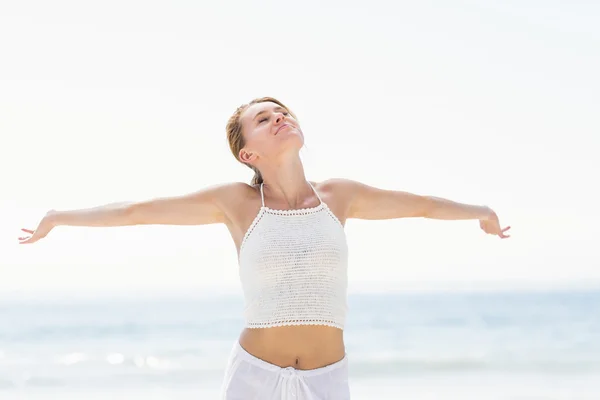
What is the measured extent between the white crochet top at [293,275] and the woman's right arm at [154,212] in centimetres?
22

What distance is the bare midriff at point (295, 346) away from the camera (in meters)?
3.47

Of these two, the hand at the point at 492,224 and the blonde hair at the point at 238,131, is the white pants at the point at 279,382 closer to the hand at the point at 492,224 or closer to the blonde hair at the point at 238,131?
the blonde hair at the point at 238,131

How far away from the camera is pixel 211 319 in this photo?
1833cm

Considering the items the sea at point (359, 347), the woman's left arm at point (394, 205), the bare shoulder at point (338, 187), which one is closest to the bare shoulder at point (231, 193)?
the bare shoulder at point (338, 187)

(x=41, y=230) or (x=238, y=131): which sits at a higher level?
(x=238, y=131)

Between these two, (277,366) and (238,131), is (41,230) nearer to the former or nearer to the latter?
(238,131)

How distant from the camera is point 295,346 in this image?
11.4 feet

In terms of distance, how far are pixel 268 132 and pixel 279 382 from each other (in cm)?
103

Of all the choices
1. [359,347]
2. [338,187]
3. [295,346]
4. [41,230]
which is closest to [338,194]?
[338,187]

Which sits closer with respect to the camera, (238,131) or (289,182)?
(289,182)

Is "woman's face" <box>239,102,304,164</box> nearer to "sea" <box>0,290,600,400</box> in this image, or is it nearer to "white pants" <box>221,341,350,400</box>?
"white pants" <box>221,341,350,400</box>

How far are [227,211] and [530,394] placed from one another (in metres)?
7.05

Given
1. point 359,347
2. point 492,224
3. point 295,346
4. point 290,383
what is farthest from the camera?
point 359,347

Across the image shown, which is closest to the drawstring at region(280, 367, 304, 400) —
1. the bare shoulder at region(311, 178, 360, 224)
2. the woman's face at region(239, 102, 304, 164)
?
the bare shoulder at region(311, 178, 360, 224)
